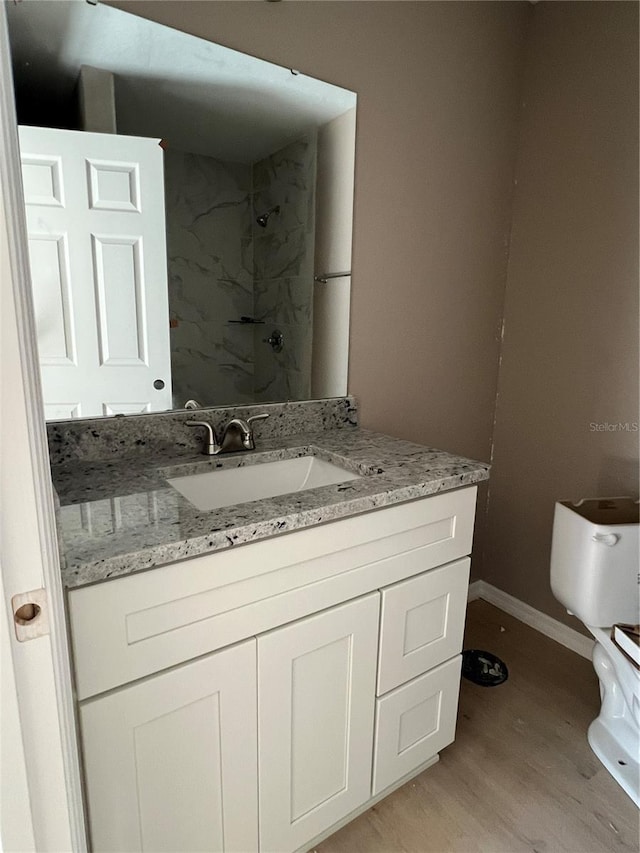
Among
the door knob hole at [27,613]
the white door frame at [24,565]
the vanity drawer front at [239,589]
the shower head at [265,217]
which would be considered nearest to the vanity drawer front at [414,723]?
the vanity drawer front at [239,589]

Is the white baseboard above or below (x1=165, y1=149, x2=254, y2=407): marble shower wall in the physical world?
below

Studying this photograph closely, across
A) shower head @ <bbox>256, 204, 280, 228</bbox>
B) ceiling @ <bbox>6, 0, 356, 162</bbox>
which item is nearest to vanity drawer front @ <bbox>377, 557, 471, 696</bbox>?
shower head @ <bbox>256, 204, 280, 228</bbox>

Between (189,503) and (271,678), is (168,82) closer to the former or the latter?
(189,503)

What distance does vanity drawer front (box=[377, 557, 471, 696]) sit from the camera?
1.20 meters

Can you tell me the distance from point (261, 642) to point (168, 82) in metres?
1.37

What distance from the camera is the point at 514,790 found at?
1403mm

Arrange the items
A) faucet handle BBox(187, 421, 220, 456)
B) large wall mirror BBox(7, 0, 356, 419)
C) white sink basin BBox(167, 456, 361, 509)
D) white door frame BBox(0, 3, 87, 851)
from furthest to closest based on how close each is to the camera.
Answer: faucet handle BBox(187, 421, 220, 456) → white sink basin BBox(167, 456, 361, 509) → large wall mirror BBox(7, 0, 356, 419) → white door frame BBox(0, 3, 87, 851)

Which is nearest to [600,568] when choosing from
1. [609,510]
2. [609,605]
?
[609,605]

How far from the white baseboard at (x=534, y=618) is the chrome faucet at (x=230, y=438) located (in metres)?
1.47

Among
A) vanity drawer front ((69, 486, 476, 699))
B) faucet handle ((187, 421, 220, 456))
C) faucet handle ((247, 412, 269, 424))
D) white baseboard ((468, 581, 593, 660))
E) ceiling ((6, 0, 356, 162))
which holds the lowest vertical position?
white baseboard ((468, 581, 593, 660))

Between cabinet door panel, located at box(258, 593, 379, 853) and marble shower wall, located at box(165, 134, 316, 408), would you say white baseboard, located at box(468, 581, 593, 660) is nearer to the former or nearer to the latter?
cabinet door panel, located at box(258, 593, 379, 853)

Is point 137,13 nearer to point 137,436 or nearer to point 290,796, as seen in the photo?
point 137,436

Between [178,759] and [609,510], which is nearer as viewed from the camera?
[178,759]

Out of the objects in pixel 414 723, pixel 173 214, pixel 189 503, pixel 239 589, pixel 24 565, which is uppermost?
pixel 173 214
